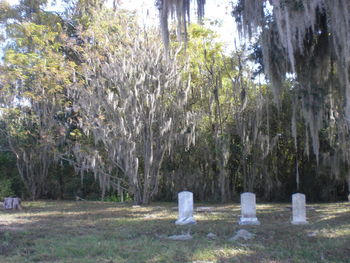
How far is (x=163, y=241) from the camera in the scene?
7855mm

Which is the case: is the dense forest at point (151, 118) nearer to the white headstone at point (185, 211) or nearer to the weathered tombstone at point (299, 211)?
the weathered tombstone at point (299, 211)

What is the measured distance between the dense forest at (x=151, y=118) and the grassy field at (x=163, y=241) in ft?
15.9

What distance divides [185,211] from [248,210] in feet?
5.54

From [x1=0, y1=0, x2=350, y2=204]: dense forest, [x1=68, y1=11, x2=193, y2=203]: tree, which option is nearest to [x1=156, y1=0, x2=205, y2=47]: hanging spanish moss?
[x1=0, y1=0, x2=350, y2=204]: dense forest

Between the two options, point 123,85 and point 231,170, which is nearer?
point 123,85

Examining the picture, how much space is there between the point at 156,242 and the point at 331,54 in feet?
23.8

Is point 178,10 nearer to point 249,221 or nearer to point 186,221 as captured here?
point 186,221

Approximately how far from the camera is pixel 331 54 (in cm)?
1098

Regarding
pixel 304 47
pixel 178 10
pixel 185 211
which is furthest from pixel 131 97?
pixel 304 47

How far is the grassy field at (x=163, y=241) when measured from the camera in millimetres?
6418

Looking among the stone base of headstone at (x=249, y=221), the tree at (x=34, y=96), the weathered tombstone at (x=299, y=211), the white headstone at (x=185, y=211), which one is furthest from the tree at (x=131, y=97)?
the weathered tombstone at (x=299, y=211)

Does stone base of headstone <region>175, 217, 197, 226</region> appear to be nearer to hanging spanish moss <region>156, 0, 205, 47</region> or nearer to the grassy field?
the grassy field

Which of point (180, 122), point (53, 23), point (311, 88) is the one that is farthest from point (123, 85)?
point (53, 23)

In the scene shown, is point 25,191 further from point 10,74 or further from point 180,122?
point 180,122
